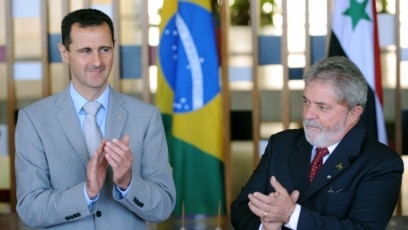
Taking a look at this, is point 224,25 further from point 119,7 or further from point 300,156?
point 300,156

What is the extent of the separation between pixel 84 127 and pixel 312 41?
12.4 feet

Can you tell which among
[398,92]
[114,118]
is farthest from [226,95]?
[114,118]

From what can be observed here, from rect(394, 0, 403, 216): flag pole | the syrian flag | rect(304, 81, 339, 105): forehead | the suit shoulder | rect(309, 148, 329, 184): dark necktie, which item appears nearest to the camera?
rect(304, 81, 339, 105): forehead

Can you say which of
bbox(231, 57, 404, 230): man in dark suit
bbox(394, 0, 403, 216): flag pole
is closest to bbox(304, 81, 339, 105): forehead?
bbox(231, 57, 404, 230): man in dark suit

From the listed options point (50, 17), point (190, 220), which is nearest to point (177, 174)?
point (190, 220)

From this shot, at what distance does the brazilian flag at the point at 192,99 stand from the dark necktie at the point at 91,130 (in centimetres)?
307

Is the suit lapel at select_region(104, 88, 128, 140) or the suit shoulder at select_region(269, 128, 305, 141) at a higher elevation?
the suit lapel at select_region(104, 88, 128, 140)

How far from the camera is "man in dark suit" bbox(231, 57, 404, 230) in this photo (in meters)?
2.88

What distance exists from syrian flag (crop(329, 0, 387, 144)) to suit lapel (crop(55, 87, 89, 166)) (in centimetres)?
316

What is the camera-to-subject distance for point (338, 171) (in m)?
3.02

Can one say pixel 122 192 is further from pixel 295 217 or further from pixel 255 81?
pixel 255 81

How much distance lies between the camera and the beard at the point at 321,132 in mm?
2982

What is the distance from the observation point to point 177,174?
19.9ft

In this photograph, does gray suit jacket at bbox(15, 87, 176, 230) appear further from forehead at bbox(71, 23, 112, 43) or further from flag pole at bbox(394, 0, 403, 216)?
flag pole at bbox(394, 0, 403, 216)
